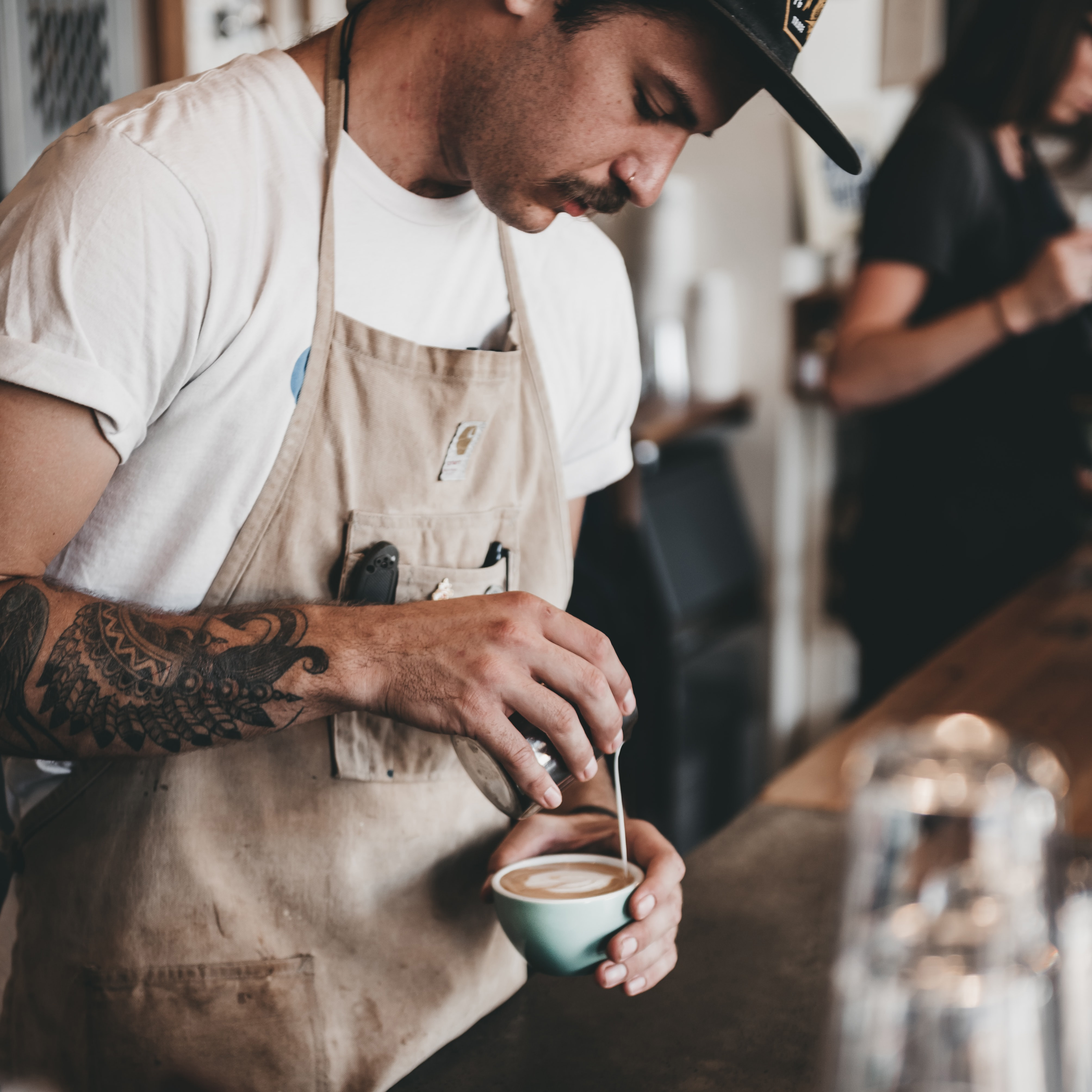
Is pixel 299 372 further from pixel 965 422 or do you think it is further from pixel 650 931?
pixel 965 422

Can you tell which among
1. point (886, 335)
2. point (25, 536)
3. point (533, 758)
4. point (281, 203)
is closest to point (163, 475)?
point (25, 536)

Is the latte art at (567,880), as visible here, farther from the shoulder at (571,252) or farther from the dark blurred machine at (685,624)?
the dark blurred machine at (685,624)

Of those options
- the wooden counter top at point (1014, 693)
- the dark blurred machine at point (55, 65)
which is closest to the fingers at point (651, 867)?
the wooden counter top at point (1014, 693)

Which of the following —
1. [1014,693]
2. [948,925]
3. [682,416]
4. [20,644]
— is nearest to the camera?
[20,644]

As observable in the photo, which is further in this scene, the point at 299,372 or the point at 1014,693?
the point at 1014,693

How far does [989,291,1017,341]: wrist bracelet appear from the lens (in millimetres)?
2049

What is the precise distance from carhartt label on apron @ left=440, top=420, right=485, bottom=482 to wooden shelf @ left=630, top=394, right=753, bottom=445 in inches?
60.8

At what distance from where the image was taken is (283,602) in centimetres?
92

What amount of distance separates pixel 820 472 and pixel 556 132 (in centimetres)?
235

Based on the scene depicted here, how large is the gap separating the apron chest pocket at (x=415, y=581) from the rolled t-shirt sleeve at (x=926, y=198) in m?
1.32

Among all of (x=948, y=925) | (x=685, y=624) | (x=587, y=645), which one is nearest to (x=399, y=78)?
(x=587, y=645)

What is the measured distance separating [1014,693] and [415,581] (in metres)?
1.18

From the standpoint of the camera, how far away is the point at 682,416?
2.75 metres

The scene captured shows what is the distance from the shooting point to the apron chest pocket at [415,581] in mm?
974
